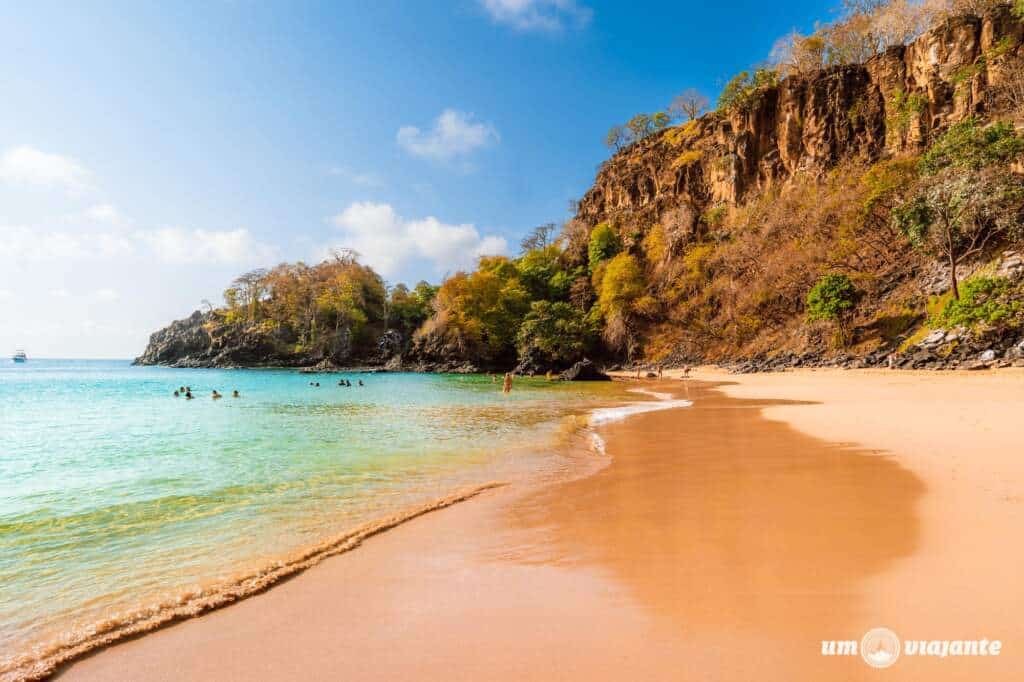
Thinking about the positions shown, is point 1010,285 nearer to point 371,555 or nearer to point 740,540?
point 740,540

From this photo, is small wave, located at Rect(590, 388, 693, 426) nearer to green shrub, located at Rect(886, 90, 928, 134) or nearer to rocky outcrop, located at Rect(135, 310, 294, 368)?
green shrub, located at Rect(886, 90, 928, 134)

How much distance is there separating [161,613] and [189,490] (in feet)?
15.5

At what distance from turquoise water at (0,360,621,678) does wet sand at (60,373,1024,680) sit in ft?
3.72

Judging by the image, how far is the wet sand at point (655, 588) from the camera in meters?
2.49

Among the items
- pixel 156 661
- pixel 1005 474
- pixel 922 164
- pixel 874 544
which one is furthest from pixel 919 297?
pixel 156 661

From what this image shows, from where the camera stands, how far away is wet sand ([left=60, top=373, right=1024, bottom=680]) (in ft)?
8.18

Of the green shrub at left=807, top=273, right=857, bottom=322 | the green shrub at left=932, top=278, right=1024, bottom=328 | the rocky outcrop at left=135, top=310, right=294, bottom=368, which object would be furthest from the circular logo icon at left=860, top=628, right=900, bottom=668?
the rocky outcrop at left=135, top=310, right=294, bottom=368

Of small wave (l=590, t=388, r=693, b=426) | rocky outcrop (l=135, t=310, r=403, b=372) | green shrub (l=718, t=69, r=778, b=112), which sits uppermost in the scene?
green shrub (l=718, t=69, r=778, b=112)

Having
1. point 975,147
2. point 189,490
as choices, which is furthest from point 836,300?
point 189,490

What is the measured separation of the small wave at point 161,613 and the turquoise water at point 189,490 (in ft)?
0.35

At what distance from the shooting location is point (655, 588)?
10.9ft

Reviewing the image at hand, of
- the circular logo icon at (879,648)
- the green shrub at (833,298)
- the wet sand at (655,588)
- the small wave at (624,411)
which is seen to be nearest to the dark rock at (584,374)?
the green shrub at (833,298)

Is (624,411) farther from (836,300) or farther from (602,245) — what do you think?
(602,245)

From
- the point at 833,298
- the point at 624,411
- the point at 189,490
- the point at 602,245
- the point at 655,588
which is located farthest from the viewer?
the point at 602,245
